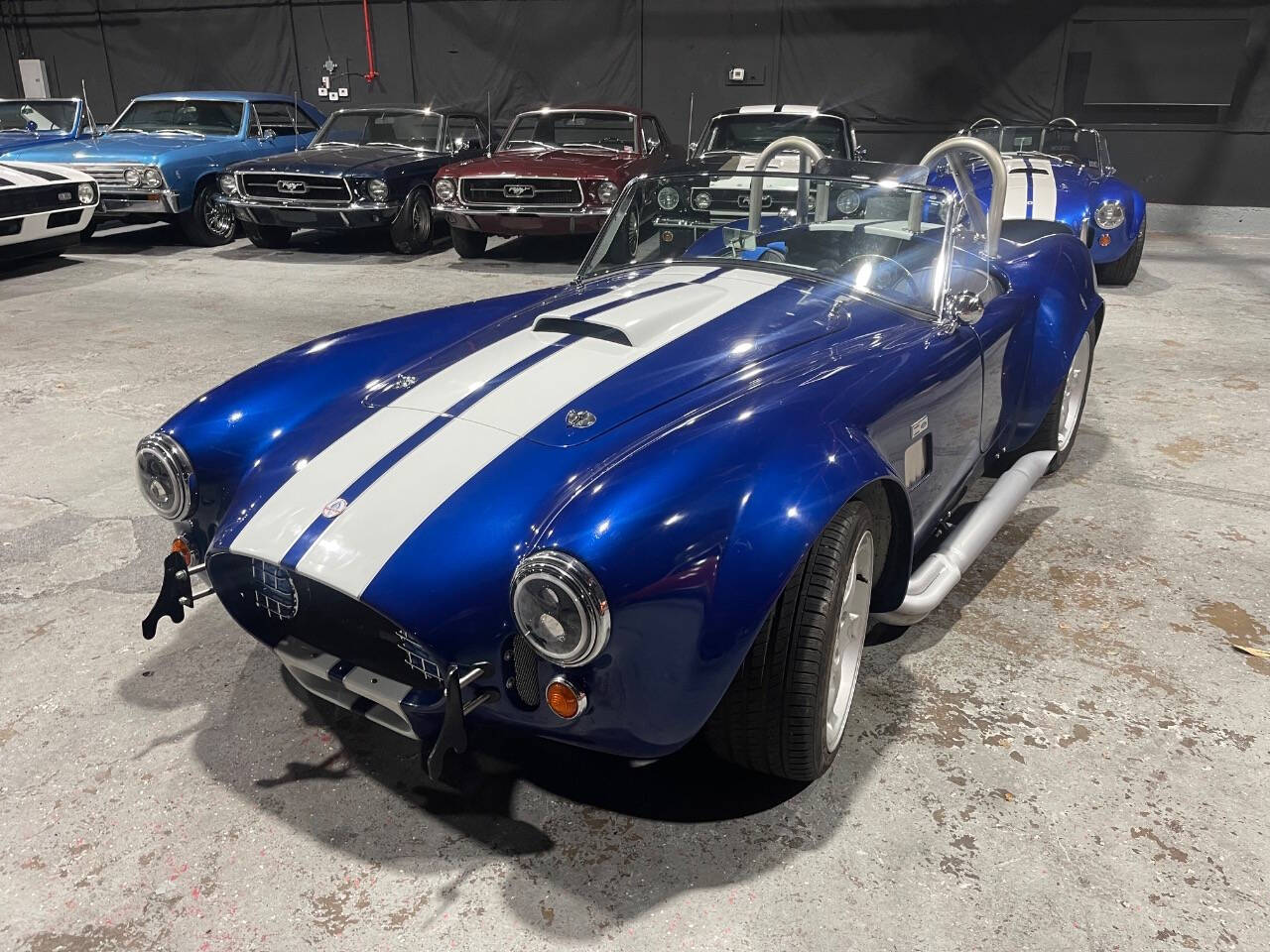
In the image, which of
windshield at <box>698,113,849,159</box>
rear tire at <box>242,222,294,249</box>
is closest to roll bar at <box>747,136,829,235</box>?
windshield at <box>698,113,849,159</box>

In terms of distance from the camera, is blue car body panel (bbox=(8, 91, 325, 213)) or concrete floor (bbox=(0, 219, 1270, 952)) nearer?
concrete floor (bbox=(0, 219, 1270, 952))

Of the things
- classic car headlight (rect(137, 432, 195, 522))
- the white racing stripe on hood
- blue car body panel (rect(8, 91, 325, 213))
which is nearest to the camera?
the white racing stripe on hood

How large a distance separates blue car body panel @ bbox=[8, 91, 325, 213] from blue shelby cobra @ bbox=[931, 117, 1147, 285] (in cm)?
706

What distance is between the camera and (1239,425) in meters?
4.52

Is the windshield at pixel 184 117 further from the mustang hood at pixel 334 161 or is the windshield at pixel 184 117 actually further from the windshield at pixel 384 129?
the mustang hood at pixel 334 161

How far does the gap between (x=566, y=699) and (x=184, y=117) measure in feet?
35.3

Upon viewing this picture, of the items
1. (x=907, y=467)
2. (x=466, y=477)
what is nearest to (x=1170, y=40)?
(x=907, y=467)

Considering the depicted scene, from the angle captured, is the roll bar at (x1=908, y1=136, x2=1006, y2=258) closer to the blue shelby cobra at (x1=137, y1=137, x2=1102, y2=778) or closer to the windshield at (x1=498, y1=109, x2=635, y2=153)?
the blue shelby cobra at (x1=137, y1=137, x2=1102, y2=778)

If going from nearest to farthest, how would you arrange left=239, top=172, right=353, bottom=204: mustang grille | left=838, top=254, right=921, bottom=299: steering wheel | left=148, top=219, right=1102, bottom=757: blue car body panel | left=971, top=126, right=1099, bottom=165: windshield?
left=148, top=219, right=1102, bottom=757: blue car body panel, left=838, top=254, right=921, bottom=299: steering wheel, left=971, top=126, right=1099, bottom=165: windshield, left=239, top=172, right=353, bottom=204: mustang grille

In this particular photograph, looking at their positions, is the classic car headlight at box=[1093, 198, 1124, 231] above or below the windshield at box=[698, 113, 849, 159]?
below

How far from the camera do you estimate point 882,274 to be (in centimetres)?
289

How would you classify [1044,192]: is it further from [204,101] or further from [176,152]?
[204,101]

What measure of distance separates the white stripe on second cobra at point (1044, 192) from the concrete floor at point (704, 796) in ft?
12.4

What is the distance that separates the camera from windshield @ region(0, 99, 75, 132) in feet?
35.0
